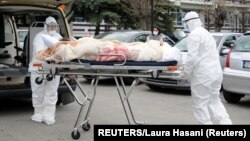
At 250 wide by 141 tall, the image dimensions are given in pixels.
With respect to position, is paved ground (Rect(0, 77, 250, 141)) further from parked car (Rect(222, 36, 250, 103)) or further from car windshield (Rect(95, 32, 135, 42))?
car windshield (Rect(95, 32, 135, 42))

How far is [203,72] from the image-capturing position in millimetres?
6551

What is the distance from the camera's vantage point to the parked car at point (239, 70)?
31.4 feet

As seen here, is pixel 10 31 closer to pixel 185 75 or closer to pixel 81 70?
pixel 81 70

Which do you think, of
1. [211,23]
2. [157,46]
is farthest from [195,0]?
[157,46]

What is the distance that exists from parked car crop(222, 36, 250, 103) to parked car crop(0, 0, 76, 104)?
322cm

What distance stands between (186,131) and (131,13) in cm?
2478

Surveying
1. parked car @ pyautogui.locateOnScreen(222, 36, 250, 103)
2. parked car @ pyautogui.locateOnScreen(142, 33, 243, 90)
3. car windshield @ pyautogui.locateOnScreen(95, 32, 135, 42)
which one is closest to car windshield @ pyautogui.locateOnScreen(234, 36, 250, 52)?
parked car @ pyautogui.locateOnScreen(222, 36, 250, 103)

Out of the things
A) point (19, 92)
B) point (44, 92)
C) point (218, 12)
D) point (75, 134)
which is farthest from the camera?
point (218, 12)

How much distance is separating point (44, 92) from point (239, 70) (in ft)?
13.1

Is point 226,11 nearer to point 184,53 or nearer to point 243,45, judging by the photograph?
point 184,53

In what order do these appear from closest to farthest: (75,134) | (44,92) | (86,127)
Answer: (75,134)
(86,127)
(44,92)

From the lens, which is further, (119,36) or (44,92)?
(119,36)

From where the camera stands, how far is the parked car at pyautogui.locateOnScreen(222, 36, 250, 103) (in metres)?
9.58

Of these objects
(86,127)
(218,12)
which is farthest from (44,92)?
(218,12)
